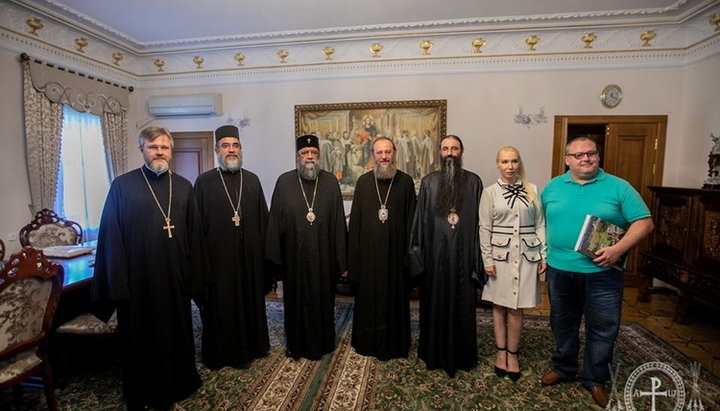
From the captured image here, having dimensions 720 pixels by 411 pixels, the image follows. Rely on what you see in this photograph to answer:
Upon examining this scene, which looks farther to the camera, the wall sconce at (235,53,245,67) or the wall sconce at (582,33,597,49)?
the wall sconce at (235,53,245,67)

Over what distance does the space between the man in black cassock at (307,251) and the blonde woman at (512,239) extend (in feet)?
4.40

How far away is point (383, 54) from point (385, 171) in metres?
2.94

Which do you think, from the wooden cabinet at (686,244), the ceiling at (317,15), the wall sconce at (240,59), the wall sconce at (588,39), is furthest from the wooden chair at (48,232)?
the wall sconce at (588,39)

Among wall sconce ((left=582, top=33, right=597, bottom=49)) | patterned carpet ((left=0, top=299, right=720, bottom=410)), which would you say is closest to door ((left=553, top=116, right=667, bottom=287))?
wall sconce ((left=582, top=33, right=597, bottom=49))

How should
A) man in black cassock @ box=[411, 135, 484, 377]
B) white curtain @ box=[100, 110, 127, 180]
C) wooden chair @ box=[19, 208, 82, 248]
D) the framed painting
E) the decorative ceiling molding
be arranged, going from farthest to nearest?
white curtain @ box=[100, 110, 127, 180] → the framed painting → the decorative ceiling molding → wooden chair @ box=[19, 208, 82, 248] → man in black cassock @ box=[411, 135, 484, 377]

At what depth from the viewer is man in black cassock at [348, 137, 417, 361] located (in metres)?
2.98

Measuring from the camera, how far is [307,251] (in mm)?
3004

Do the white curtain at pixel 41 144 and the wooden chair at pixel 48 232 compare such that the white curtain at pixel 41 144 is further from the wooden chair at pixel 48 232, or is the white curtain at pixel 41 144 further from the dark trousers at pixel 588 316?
the dark trousers at pixel 588 316

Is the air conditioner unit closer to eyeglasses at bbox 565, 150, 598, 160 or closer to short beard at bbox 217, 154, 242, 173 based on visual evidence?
short beard at bbox 217, 154, 242, 173

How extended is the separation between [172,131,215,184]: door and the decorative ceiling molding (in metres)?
0.95

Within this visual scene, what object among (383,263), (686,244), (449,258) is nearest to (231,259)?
(383,263)

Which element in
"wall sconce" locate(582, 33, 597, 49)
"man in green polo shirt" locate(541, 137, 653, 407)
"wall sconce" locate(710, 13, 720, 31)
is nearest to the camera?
"man in green polo shirt" locate(541, 137, 653, 407)

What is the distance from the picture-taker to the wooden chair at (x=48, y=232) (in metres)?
3.63

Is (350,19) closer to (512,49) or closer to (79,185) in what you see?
(512,49)
